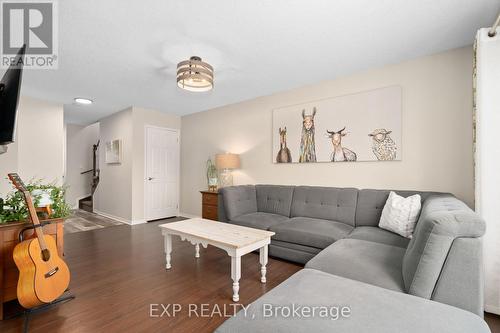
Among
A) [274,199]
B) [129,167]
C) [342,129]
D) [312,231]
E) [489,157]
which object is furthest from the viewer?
[129,167]

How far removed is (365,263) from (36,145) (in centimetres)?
534

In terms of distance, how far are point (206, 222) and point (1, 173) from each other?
3654 millimetres

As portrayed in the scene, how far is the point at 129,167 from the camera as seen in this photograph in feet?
15.5

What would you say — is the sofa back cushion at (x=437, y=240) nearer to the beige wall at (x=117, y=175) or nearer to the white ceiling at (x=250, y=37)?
the white ceiling at (x=250, y=37)

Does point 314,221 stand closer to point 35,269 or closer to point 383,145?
point 383,145

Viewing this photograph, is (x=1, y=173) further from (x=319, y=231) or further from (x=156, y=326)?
(x=319, y=231)

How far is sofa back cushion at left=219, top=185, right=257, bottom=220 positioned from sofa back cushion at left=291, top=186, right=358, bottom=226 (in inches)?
26.7

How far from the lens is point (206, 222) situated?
2754 mm

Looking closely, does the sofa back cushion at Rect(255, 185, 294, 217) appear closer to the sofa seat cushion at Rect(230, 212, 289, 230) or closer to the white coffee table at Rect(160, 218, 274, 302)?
the sofa seat cushion at Rect(230, 212, 289, 230)

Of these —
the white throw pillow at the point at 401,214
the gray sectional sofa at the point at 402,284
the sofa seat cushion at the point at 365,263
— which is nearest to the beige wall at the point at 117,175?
the sofa seat cushion at the point at 365,263

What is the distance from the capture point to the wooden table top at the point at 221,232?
6.74ft

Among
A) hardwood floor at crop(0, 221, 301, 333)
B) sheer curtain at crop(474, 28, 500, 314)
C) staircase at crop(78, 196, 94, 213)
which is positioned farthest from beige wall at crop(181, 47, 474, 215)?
staircase at crop(78, 196, 94, 213)

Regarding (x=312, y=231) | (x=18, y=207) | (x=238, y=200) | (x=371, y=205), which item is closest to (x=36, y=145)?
(x=18, y=207)

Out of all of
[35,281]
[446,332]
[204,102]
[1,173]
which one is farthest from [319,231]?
[1,173]
